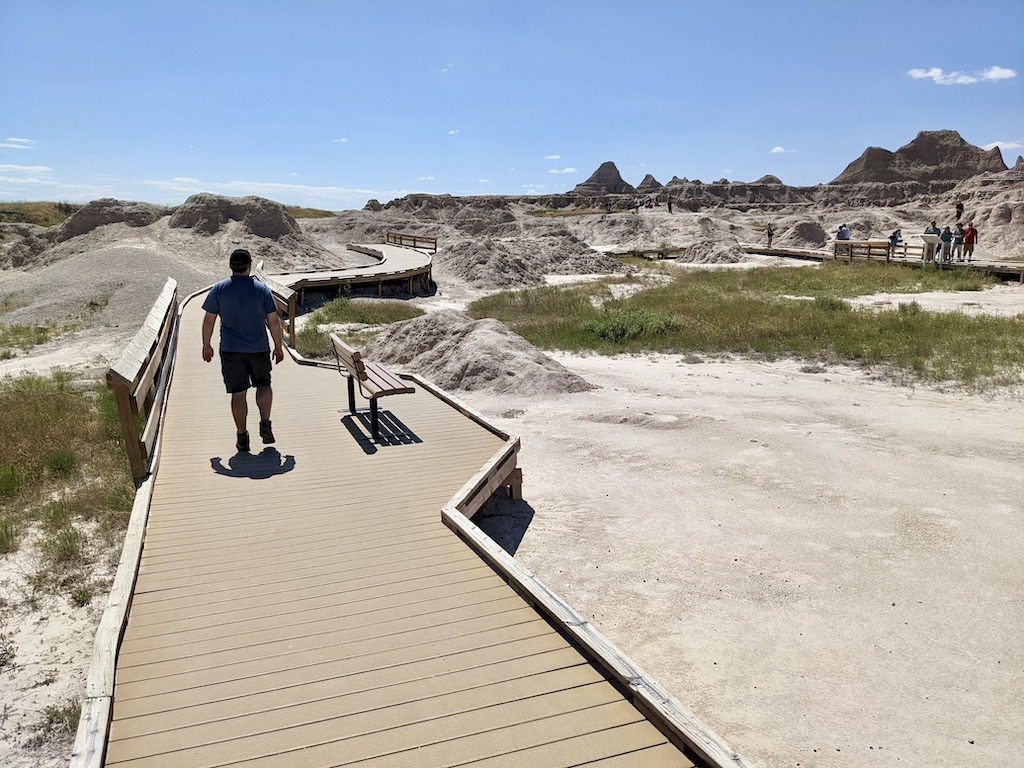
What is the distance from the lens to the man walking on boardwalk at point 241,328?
690 cm

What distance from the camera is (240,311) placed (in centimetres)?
691

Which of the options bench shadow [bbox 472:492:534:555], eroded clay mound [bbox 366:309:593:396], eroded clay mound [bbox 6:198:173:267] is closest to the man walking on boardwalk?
bench shadow [bbox 472:492:534:555]

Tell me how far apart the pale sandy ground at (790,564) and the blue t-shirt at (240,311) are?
275 cm

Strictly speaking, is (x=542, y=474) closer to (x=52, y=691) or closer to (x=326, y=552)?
(x=326, y=552)

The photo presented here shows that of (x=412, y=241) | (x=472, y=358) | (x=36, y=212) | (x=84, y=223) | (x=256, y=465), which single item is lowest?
(x=256, y=465)

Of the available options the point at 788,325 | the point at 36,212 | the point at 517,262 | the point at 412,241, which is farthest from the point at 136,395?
the point at 36,212

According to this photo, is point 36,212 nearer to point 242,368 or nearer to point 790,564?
point 242,368

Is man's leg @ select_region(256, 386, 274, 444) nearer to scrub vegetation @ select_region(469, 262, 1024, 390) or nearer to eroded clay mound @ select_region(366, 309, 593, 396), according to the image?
eroded clay mound @ select_region(366, 309, 593, 396)

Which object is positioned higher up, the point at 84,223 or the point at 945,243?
the point at 84,223

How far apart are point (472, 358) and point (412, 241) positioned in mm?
32324

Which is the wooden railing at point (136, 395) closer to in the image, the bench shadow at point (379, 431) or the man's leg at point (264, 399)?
the man's leg at point (264, 399)

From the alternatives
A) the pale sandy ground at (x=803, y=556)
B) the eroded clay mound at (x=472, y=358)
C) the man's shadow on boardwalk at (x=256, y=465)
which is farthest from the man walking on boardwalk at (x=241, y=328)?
the eroded clay mound at (x=472, y=358)

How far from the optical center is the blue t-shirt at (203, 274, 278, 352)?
272 inches

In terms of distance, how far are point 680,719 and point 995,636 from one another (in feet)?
12.3
